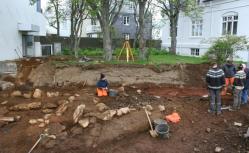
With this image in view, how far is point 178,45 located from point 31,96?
770 inches

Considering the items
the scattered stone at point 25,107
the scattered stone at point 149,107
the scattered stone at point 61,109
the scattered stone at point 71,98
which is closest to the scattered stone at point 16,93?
the scattered stone at point 25,107

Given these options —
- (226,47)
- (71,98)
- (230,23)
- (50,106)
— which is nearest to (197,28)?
(230,23)

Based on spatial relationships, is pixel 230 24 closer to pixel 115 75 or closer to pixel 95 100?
pixel 115 75

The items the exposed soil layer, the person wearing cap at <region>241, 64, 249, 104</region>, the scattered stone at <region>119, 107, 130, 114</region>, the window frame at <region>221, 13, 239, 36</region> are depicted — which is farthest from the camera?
the window frame at <region>221, 13, 239, 36</region>

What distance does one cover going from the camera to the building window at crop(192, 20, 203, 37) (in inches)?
1008

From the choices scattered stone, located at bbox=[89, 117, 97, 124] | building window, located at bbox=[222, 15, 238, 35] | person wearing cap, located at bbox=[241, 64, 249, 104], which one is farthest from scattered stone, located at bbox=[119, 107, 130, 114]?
building window, located at bbox=[222, 15, 238, 35]

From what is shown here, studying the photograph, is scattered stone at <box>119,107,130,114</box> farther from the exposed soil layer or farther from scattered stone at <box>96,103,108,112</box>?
scattered stone at <box>96,103,108,112</box>

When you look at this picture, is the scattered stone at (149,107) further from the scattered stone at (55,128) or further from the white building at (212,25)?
the white building at (212,25)

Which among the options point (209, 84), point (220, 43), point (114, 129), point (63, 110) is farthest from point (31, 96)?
point (220, 43)

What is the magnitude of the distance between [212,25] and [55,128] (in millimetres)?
18145

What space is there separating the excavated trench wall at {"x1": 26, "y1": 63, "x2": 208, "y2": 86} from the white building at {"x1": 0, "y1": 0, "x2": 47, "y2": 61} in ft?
10.7

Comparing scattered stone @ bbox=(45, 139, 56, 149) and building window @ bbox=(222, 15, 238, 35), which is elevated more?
building window @ bbox=(222, 15, 238, 35)

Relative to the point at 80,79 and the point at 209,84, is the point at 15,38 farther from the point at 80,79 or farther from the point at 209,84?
the point at 209,84

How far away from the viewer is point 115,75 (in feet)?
45.9
